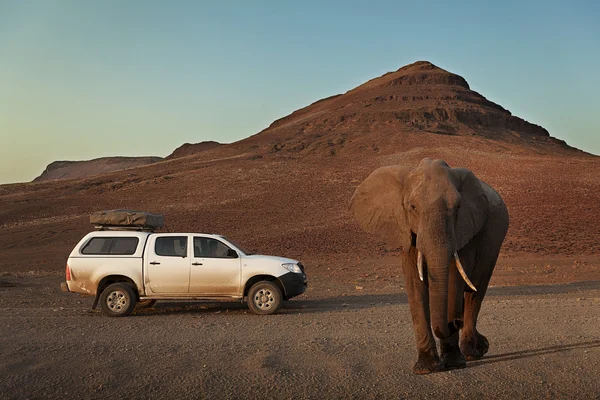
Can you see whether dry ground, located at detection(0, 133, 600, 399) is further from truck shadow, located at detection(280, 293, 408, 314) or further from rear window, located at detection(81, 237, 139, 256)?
rear window, located at detection(81, 237, 139, 256)

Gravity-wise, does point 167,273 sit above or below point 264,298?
above

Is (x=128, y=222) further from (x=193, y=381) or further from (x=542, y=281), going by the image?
(x=542, y=281)

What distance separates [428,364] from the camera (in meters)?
8.32

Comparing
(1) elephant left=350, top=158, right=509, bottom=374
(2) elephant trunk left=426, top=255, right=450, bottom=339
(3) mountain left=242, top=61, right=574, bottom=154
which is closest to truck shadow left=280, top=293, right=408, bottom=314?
(1) elephant left=350, top=158, right=509, bottom=374

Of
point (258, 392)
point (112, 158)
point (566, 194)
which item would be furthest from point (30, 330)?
point (112, 158)

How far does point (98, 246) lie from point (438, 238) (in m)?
9.63

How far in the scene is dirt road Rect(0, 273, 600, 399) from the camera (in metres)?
8.00

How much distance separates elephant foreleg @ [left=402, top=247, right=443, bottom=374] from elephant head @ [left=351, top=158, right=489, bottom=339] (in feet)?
0.30

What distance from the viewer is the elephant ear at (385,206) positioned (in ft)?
27.4

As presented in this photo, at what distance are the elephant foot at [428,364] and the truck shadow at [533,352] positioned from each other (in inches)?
41.3

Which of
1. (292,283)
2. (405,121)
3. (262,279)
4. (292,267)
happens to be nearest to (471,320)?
(292,283)

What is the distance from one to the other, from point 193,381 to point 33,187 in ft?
205

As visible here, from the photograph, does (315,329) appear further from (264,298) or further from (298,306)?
(298,306)

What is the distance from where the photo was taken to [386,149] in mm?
70312
